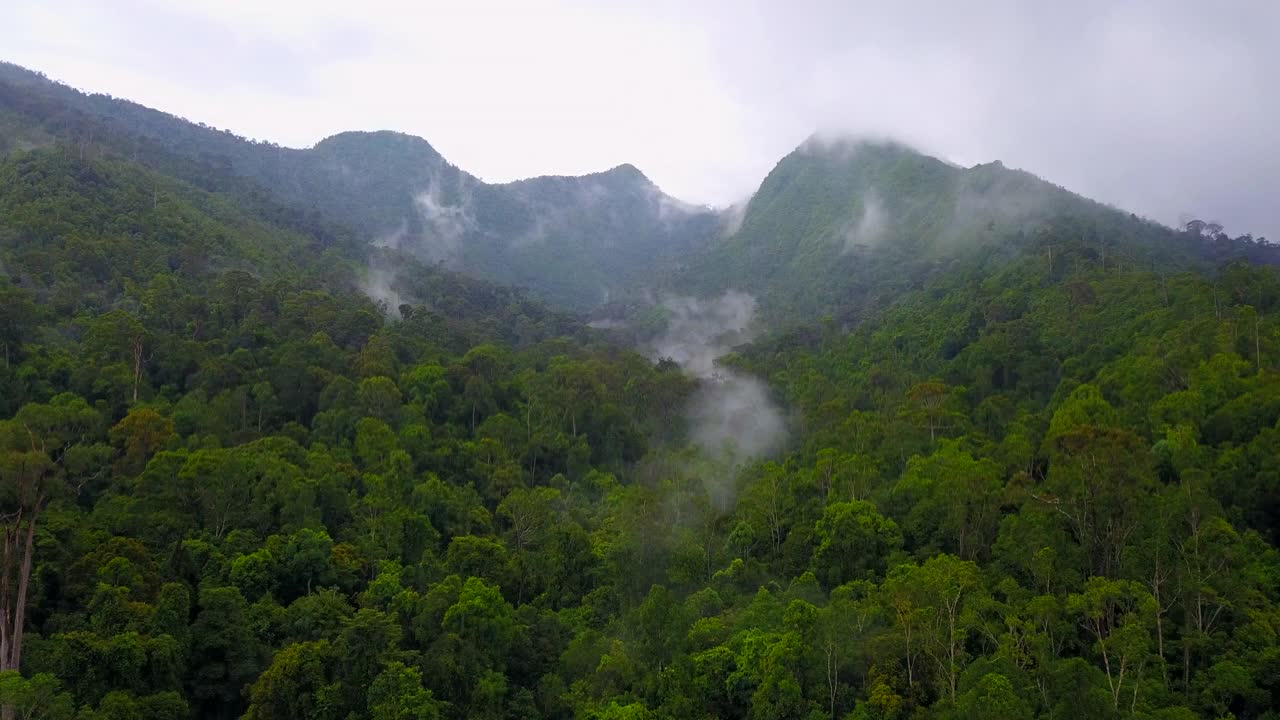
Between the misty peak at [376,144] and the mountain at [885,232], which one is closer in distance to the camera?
the mountain at [885,232]

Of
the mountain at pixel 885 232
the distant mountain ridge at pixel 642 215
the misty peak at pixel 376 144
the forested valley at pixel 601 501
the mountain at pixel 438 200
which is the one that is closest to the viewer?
the forested valley at pixel 601 501

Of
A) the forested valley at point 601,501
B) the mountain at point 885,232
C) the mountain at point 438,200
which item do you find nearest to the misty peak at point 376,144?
the mountain at point 438,200

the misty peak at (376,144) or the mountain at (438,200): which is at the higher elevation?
the misty peak at (376,144)

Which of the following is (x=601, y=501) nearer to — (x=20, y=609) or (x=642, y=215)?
(x=20, y=609)

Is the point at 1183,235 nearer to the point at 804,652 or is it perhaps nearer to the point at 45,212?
the point at 804,652

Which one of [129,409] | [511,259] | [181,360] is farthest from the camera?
[511,259]

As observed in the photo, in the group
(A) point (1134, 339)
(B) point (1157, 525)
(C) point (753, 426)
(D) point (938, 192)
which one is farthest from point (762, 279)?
(B) point (1157, 525)

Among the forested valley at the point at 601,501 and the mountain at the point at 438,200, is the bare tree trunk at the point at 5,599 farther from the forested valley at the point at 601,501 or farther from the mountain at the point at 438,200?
the mountain at the point at 438,200

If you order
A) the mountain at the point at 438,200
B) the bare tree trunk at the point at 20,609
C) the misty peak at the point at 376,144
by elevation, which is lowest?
the bare tree trunk at the point at 20,609
